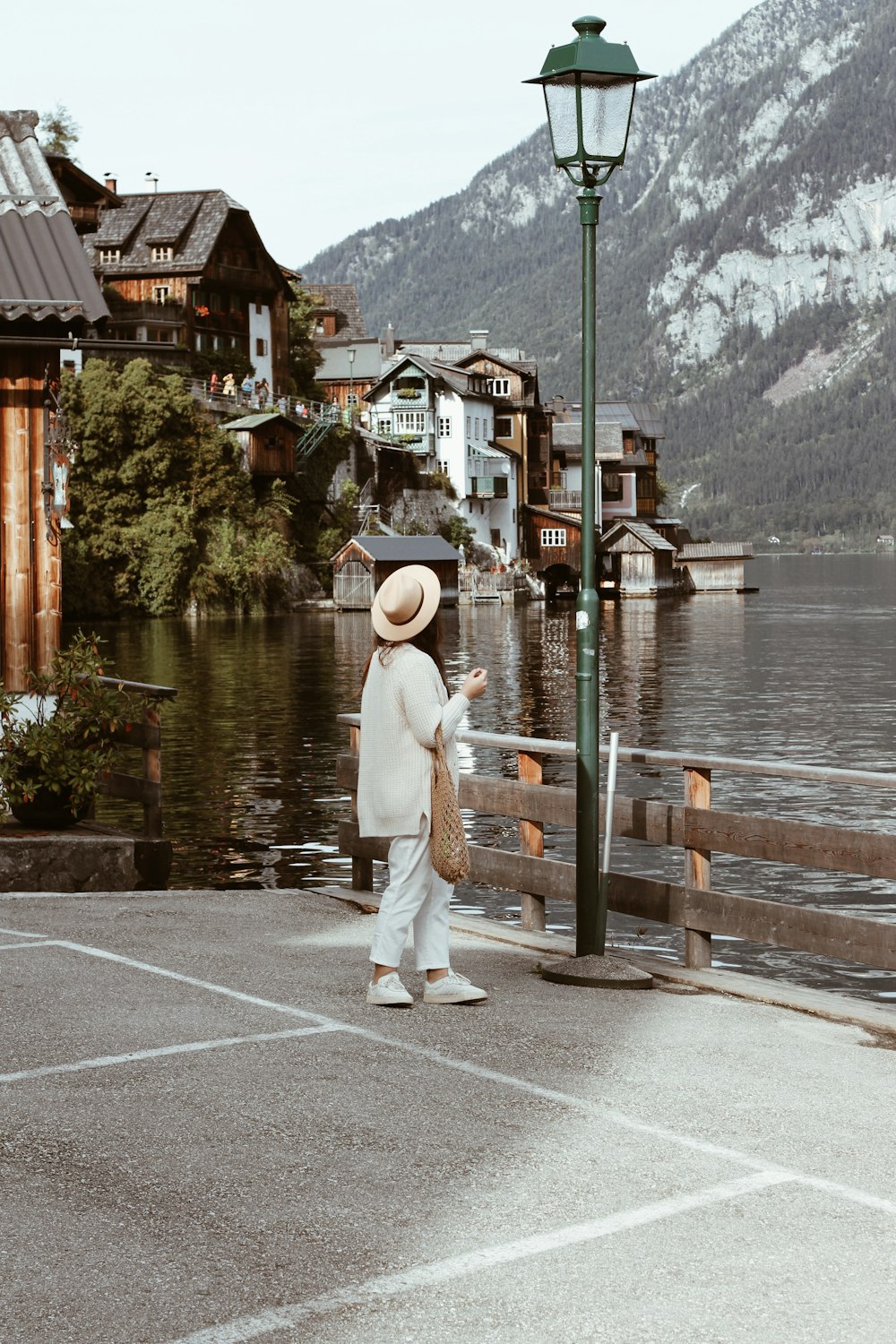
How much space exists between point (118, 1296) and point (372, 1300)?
2.24 feet

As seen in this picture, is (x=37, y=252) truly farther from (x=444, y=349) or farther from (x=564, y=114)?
(x=444, y=349)

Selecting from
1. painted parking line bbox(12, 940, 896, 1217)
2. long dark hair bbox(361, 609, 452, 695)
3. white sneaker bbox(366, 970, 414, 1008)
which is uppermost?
long dark hair bbox(361, 609, 452, 695)

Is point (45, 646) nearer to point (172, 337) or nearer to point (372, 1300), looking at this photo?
point (372, 1300)

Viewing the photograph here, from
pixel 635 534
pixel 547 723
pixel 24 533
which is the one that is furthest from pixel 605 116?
pixel 635 534

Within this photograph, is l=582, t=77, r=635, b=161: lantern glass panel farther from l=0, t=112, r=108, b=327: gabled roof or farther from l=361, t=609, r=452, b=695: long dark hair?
l=0, t=112, r=108, b=327: gabled roof

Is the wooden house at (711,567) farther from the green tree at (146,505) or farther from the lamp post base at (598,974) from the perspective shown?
the lamp post base at (598,974)

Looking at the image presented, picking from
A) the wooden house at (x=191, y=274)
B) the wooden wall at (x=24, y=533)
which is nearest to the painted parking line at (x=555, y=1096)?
the wooden wall at (x=24, y=533)

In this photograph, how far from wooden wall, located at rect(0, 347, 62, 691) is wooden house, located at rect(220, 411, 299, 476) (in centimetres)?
7654

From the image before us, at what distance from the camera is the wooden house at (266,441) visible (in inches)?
3590

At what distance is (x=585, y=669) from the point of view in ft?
32.7

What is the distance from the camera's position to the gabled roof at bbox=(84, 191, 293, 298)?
94.4 meters

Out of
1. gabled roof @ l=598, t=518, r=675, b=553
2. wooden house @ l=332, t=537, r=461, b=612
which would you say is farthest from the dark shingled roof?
gabled roof @ l=598, t=518, r=675, b=553

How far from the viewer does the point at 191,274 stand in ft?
309

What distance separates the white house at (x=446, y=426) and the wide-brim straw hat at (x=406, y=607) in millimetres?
104780
